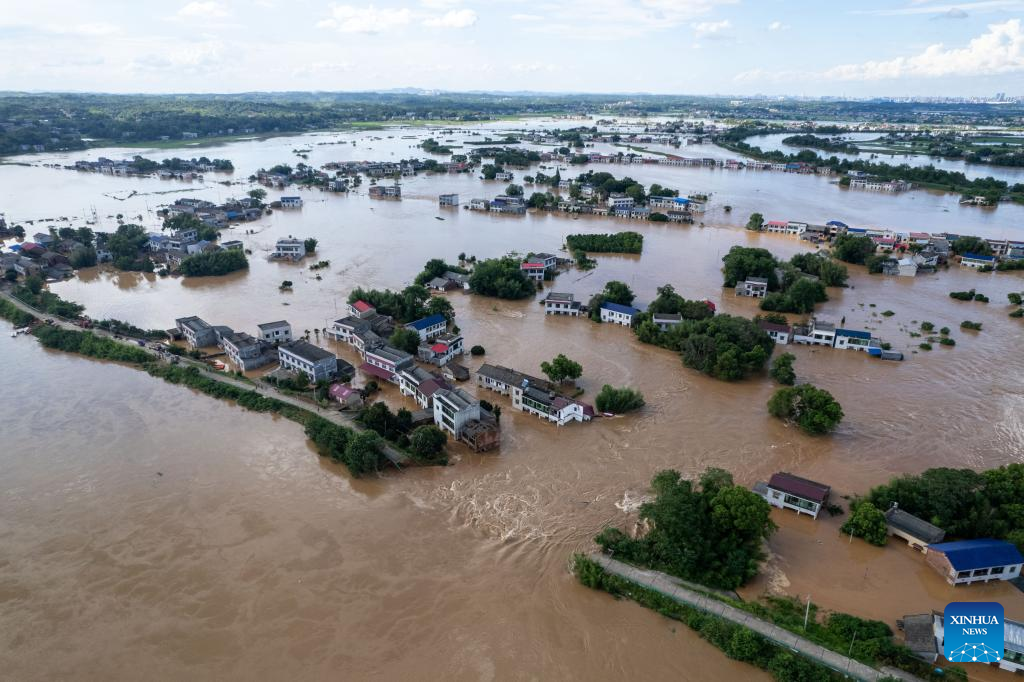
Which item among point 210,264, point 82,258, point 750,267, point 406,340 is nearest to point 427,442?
point 406,340

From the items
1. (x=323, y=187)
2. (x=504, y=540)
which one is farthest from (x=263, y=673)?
(x=323, y=187)

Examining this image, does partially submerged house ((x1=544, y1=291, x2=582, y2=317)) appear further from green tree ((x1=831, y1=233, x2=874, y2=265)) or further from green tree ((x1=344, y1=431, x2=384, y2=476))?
green tree ((x1=831, y1=233, x2=874, y2=265))

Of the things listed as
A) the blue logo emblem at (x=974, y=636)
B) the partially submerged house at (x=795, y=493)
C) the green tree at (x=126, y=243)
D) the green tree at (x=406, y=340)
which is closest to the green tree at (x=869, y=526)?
the partially submerged house at (x=795, y=493)

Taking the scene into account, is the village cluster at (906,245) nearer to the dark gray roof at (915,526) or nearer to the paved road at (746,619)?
the dark gray roof at (915,526)

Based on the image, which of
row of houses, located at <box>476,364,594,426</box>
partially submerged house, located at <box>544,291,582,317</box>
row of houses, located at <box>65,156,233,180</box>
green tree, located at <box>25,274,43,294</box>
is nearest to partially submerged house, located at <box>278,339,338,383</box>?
row of houses, located at <box>476,364,594,426</box>

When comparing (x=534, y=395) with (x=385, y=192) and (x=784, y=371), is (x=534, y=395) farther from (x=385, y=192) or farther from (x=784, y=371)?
(x=385, y=192)
